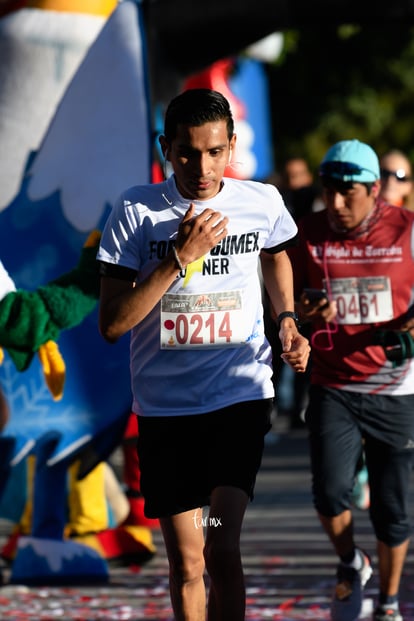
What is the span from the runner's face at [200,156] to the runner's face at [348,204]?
4.44ft

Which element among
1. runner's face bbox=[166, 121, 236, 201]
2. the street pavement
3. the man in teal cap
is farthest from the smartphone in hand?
the street pavement

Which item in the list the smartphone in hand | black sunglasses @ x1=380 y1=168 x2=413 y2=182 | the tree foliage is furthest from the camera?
the tree foliage

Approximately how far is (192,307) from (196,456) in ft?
1.56

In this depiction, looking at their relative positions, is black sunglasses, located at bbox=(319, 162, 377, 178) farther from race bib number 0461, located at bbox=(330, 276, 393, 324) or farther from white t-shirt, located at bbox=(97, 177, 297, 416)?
white t-shirt, located at bbox=(97, 177, 297, 416)

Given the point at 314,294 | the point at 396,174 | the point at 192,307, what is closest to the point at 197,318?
the point at 192,307

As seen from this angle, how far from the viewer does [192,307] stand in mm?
4332

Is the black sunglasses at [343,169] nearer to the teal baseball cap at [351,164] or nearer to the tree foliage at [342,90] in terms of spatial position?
the teal baseball cap at [351,164]

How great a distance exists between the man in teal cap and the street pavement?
0.48 metres

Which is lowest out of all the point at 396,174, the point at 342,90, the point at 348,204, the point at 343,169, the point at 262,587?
the point at 262,587

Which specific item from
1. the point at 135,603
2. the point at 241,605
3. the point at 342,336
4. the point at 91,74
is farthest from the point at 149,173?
the point at 241,605

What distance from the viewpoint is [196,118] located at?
425 cm

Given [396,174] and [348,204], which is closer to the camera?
[348,204]

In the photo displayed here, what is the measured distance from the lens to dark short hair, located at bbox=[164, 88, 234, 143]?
14.0 ft

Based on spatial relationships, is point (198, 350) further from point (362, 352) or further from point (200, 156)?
point (362, 352)
